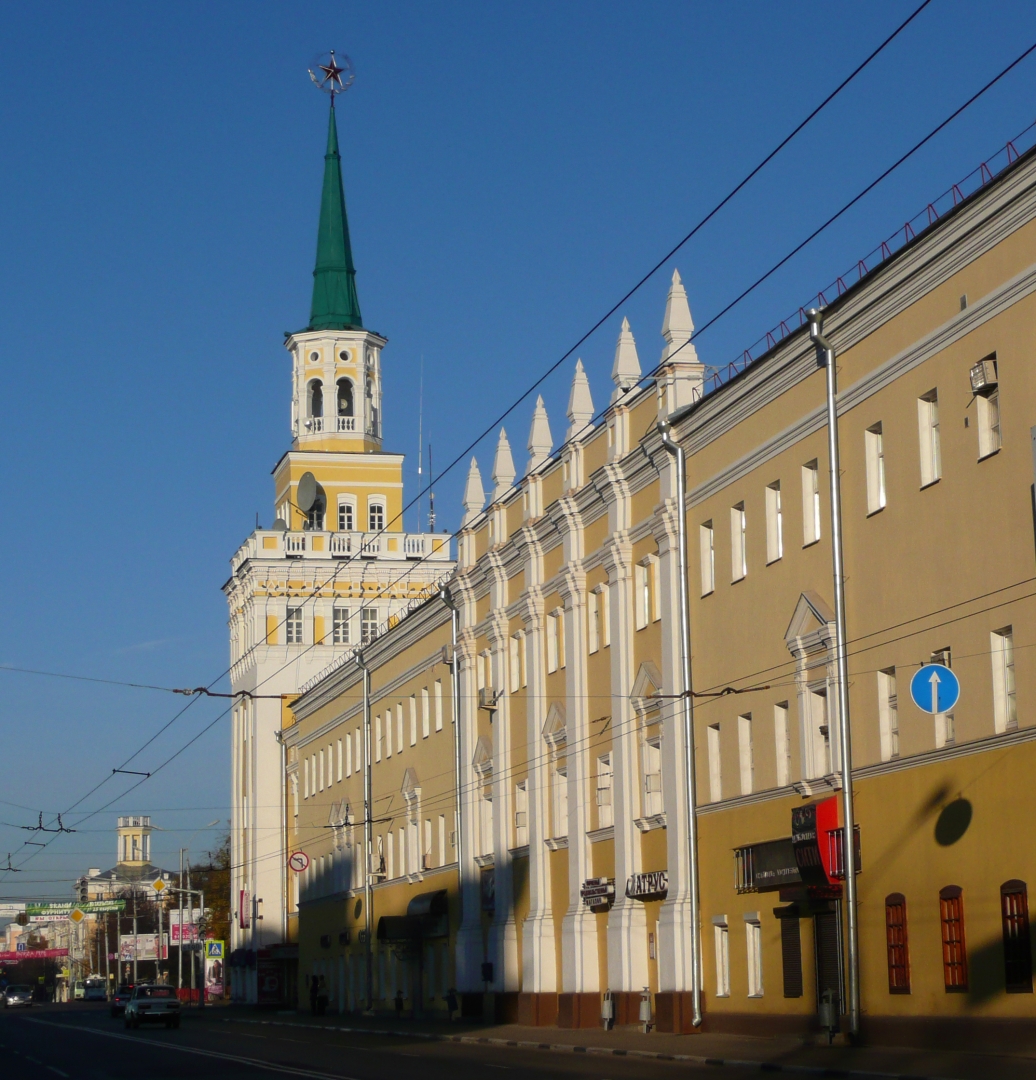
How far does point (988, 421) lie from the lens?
2536 cm

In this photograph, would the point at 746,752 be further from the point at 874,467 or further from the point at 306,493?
the point at 306,493

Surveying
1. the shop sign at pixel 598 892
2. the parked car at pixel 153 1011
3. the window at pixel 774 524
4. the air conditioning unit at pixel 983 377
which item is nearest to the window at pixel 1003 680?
the air conditioning unit at pixel 983 377

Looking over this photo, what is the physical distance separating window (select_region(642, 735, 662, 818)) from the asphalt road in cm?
552

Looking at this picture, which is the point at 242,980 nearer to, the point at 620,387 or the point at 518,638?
the point at 518,638

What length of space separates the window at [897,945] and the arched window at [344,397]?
206ft

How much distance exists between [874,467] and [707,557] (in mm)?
6636

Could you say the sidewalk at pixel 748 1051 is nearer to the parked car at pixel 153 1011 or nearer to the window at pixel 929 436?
the window at pixel 929 436

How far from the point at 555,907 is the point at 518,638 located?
706 centimetres

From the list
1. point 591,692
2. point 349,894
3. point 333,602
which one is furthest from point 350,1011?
point 591,692

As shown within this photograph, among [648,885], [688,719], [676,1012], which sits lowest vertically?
[676,1012]

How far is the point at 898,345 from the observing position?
27578 millimetres

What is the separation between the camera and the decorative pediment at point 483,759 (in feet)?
157

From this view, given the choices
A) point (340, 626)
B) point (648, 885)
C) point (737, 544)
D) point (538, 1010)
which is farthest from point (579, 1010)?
point (340, 626)

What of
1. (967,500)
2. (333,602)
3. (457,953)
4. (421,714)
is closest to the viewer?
(967,500)
